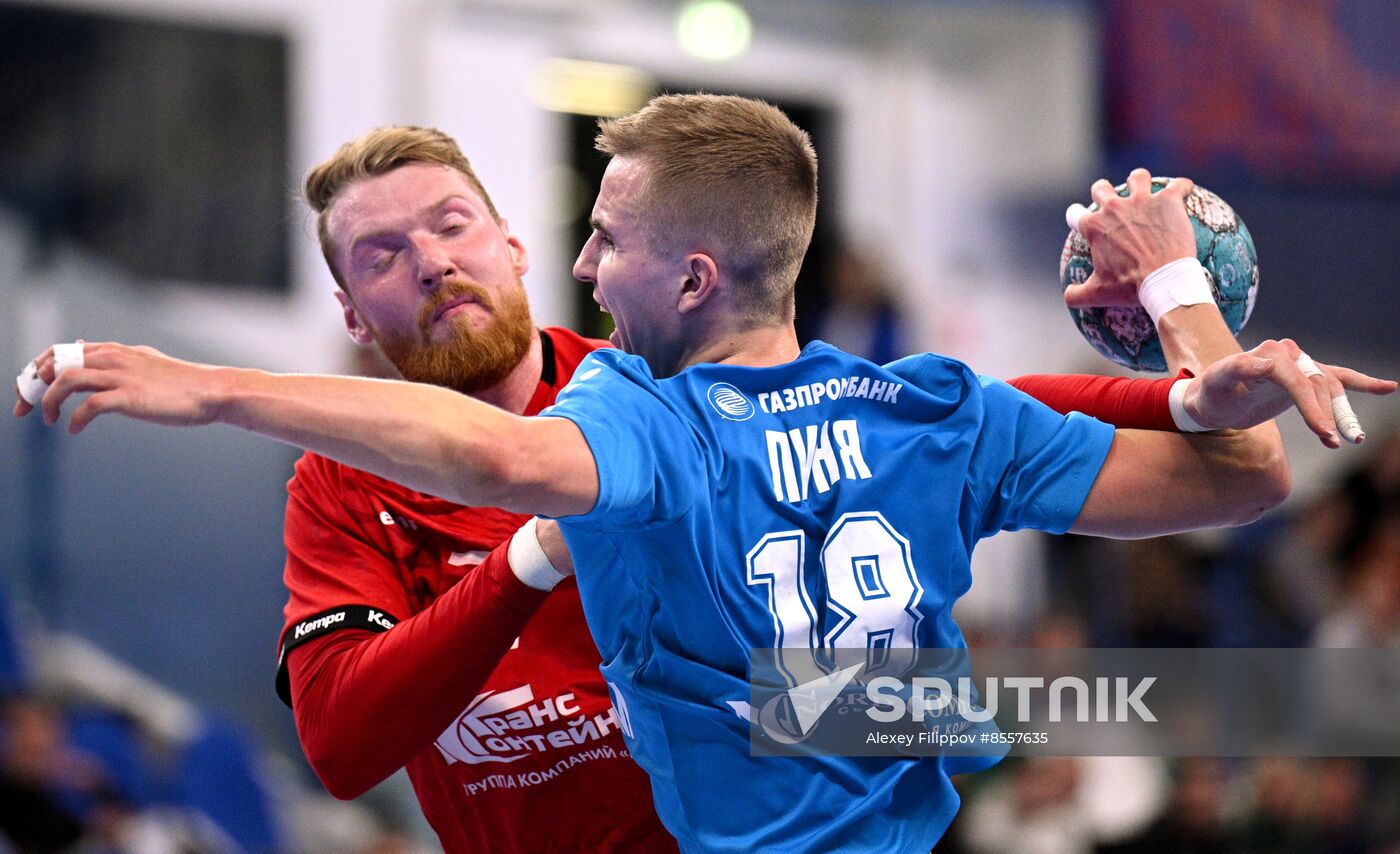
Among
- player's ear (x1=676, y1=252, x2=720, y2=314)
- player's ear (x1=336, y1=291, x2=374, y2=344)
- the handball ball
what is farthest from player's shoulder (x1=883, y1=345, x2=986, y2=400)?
player's ear (x1=336, y1=291, x2=374, y2=344)

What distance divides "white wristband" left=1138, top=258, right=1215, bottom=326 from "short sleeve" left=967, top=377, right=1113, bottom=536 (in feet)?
1.03

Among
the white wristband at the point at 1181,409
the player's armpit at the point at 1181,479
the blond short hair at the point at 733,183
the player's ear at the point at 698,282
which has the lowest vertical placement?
the player's armpit at the point at 1181,479

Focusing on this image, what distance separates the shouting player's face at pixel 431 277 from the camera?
3.67 meters

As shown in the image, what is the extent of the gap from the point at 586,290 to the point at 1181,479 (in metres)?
8.66

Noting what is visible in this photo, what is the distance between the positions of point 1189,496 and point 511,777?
1.58m

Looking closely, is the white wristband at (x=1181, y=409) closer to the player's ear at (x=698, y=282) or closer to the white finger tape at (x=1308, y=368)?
the white finger tape at (x=1308, y=368)

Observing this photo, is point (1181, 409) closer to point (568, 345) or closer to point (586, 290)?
point (568, 345)

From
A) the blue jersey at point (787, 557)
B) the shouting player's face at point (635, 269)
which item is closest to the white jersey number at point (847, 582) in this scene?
the blue jersey at point (787, 557)

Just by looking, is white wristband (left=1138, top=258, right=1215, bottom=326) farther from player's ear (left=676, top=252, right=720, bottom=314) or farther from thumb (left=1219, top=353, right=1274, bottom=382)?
player's ear (left=676, top=252, right=720, bottom=314)

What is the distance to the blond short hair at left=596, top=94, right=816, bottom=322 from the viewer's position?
2.82 metres

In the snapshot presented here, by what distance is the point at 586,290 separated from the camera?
1136cm

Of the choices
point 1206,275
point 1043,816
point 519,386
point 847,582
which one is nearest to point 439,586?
point 519,386

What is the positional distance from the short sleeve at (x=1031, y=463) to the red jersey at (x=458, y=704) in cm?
91

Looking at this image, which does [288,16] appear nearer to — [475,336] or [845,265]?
[845,265]
